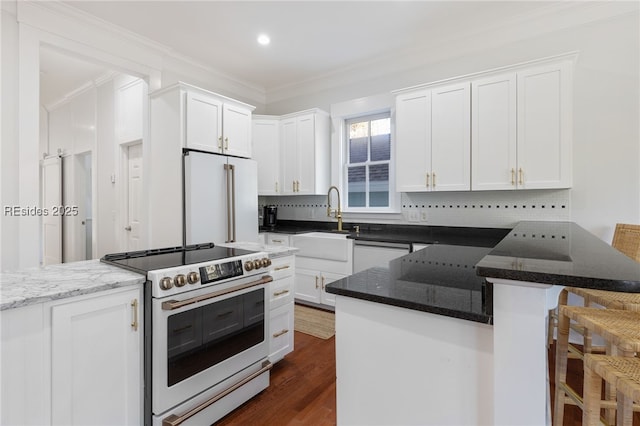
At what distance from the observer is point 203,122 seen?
3207 millimetres

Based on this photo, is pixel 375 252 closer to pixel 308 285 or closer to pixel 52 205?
pixel 308 285

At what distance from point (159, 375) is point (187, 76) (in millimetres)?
3389

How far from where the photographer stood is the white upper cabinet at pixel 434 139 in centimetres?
292

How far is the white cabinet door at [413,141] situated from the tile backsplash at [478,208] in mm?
367

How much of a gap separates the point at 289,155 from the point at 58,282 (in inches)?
120

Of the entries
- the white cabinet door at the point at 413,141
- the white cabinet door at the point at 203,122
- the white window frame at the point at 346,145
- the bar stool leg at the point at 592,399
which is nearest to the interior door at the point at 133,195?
the white cabinet door at the point at 203,122

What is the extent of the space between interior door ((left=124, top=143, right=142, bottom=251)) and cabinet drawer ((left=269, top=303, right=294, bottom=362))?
8.14 feet

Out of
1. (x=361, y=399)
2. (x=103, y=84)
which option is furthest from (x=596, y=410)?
(x=103, y=84)

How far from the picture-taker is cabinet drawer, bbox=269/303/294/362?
2.25 metres

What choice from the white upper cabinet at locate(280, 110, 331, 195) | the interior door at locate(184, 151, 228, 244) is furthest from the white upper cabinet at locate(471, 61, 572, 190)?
the interior door at locate(184, 151, 228, 244)

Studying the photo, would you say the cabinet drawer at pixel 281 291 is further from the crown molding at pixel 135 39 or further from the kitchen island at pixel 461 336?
the crown molding at pixel 135 39

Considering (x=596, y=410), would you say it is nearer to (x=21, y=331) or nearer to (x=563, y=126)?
(x=21, y=331)

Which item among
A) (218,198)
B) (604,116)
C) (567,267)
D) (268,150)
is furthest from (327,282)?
(604,116)

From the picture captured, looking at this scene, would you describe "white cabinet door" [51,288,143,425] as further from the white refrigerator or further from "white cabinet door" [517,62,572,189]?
"white cabinet door" [517,62,572,189]
